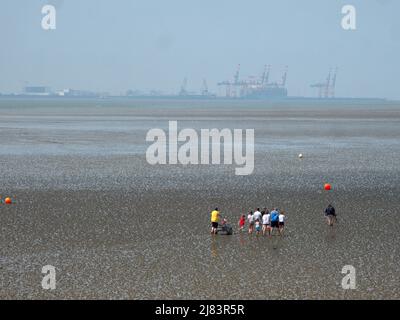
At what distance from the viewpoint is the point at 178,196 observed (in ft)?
133

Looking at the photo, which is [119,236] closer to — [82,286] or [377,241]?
[82,286]

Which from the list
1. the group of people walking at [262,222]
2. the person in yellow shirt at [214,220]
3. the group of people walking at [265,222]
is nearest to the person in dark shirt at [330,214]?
the group of people walking at [262,222]

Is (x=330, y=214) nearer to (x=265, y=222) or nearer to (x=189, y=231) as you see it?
(x=265, y=222)

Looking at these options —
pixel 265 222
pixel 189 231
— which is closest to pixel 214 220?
pixel 189 231

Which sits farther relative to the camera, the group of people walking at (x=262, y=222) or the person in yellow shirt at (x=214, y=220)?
the group of people walking at (x=262, y=222)

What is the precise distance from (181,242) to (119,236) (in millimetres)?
2854

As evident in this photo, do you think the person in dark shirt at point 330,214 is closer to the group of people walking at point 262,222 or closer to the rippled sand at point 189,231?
the group of people walking at point 262,222

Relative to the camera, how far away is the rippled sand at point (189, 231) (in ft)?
77.9

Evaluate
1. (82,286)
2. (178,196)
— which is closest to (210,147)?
(178,196)

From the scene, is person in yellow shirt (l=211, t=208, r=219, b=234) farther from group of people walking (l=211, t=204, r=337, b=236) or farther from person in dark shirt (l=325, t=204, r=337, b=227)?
person in dark shirt (l=325, t=204, r=337, b=227)

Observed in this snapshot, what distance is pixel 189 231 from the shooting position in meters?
31.6

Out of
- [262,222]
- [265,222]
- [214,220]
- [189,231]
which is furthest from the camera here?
[262,222]

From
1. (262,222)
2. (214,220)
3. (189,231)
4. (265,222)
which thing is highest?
(214,220)

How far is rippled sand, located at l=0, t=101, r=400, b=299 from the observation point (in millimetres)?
23734
